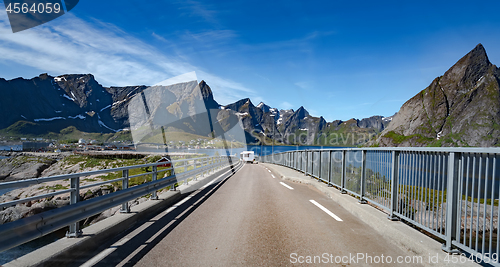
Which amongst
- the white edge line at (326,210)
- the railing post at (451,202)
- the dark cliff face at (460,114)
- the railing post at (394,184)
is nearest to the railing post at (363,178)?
the white edge line at (326,210)

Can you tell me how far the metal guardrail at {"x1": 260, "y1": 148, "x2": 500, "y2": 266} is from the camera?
3.11 m

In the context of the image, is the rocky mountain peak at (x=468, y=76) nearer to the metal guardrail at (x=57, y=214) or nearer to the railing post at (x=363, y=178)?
the railing post at (x=363, y=178)

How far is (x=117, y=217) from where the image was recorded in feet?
17.8

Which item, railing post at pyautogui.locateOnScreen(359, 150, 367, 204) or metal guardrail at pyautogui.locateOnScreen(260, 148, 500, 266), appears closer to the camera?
metal guardrail at pyautogui.locateOnScreen(260, 148, 500, 266)

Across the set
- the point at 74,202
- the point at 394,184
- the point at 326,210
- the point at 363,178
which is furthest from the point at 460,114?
the point at 74,202

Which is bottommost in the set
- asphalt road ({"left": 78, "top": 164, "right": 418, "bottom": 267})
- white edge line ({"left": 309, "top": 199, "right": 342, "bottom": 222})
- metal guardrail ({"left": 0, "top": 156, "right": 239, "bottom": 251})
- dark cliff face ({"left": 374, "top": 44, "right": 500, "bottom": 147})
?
white edge line ({"left": 309, "top": 199, "right": 342, "bottom": 222})

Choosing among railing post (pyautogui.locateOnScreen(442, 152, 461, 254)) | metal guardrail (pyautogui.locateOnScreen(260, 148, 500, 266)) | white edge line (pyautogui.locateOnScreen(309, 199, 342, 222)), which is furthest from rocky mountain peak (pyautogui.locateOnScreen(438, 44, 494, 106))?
railing post (pyautogui.locateOnScreen(442, 152, 461, 254))

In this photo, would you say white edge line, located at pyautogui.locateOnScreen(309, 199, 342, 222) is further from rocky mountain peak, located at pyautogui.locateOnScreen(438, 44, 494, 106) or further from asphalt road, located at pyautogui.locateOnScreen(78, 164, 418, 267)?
rocky mountain peak, located at pyautogui.locateOnScreen(438, 44, 494, 106)

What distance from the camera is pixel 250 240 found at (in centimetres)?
463

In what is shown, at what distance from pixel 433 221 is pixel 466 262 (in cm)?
85

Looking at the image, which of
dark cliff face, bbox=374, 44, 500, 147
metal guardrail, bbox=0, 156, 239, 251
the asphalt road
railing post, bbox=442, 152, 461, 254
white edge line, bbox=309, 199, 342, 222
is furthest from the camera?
dark cliff face, bbox=374, 44, 500, 147

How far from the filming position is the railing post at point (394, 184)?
523cm

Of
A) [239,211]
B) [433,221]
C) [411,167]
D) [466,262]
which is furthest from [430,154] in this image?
[239,211]

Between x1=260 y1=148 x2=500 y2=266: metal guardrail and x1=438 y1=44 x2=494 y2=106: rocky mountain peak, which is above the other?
x1=438 y1=44 x2=494 y2=106: rocky mountain peak
